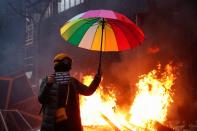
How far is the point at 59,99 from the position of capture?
521cm

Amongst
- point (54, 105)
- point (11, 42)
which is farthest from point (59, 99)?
point (11, 42)

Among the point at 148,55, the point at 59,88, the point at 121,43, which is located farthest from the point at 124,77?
the point at 59,88

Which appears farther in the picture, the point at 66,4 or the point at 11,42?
the point at 11,42

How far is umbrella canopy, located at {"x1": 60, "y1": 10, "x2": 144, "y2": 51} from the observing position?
614 cm

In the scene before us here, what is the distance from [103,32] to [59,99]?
1669 mm

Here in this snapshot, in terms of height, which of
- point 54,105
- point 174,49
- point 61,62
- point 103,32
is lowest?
point 54,105

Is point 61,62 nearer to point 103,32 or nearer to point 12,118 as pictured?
point 103,32

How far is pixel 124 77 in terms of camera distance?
1327 centimetres

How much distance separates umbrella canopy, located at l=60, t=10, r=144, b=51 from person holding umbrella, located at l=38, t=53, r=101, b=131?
3.48 feet

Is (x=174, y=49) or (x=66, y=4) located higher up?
(x=66, y=4)

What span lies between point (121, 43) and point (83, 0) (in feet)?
33.7

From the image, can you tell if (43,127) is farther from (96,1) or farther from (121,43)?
(96,1)

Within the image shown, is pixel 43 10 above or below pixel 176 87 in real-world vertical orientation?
above

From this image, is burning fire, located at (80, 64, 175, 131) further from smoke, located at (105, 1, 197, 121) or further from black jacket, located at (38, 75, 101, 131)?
black jacket, located at (38, 75, 101, 131)
